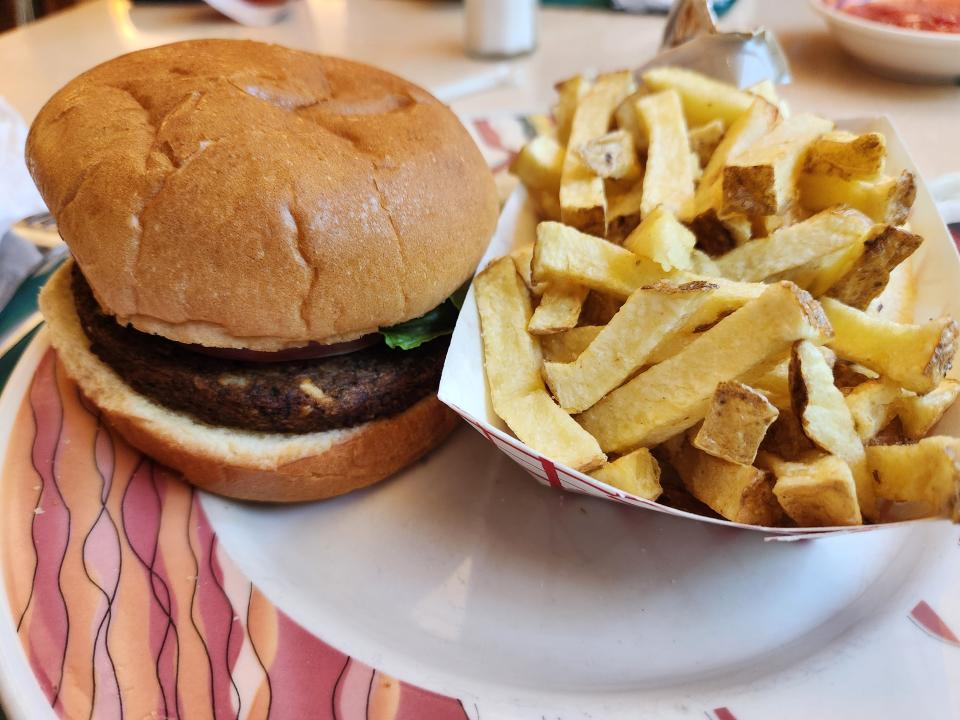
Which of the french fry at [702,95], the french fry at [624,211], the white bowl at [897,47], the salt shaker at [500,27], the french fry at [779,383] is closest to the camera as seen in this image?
the french fry at [779,383]

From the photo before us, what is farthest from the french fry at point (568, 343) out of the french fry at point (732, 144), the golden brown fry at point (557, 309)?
the french fry at point (732, 144)

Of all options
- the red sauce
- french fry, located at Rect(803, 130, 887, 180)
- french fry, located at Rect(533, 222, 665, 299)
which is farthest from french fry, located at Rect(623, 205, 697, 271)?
the red sauce

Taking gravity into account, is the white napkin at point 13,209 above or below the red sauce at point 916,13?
below

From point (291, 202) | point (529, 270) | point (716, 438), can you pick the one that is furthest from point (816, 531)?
point (291, 202)

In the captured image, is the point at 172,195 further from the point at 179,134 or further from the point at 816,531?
the point at 816,531

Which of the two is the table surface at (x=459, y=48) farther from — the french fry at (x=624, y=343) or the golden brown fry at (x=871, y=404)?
the french fry at (x=624, y=343)

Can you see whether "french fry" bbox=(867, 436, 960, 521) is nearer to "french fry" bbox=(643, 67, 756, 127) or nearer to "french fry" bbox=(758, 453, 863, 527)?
"french fry" bbox=(758, 453, 863, 527)
